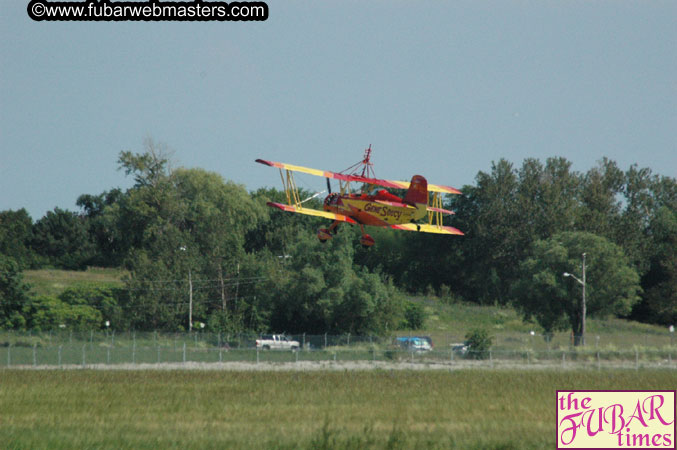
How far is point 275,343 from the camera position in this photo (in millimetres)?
67062

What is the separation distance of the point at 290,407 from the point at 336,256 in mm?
41697

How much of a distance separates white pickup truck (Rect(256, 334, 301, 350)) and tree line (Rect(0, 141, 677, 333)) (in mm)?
6428

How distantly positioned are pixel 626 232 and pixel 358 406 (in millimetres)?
71543

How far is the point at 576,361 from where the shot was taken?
56.3m

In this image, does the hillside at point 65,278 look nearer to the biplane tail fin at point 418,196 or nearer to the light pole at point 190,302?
the light pole at point 190,302

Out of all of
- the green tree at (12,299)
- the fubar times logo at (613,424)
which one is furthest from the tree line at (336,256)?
the fubar times logo at (613,424)

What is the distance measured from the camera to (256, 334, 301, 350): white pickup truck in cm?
6618

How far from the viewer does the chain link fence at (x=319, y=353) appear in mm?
56438

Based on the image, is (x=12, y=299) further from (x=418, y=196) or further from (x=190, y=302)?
(x=418, y=196)

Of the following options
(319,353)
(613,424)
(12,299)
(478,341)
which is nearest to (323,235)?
(613,424)

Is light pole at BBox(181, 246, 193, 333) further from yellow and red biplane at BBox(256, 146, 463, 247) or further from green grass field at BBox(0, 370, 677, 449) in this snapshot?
yellow and red biplane at BBox(256, 146, 463, 247)

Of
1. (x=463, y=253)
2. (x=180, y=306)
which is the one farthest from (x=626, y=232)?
(x=180, y=306)

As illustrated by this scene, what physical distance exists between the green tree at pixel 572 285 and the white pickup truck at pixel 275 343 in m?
20.3

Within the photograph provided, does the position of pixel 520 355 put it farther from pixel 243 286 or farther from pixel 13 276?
pixel 13 276
